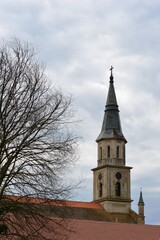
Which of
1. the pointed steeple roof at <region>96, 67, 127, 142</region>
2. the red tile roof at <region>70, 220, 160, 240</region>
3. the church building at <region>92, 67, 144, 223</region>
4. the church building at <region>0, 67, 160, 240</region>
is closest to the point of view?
the red tile roof at <region>70, 220, 160, 240</region>

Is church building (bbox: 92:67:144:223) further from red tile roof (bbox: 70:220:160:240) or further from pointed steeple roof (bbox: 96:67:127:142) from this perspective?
red tile roof (bbox: 70:220:160:240)

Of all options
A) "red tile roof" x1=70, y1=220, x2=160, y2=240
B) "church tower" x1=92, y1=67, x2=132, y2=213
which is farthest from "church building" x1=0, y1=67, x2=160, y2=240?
"red tile roof" x1=70, y1=220, x2=160, y2=240

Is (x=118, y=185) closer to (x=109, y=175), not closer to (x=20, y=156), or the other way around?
(x=109, y=175)

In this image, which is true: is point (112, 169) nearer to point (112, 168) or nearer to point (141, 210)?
point (112, 168)

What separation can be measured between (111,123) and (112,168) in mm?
6820

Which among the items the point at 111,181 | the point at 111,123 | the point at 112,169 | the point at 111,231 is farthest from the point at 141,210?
the point at 111,231

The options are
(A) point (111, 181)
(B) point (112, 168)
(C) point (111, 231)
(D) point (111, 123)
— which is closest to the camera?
(C) point (111, 231)

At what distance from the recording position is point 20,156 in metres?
24.5

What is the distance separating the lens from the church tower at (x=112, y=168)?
91.7 meters

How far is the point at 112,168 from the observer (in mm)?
92688

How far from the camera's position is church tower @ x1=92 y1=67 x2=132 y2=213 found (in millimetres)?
91688

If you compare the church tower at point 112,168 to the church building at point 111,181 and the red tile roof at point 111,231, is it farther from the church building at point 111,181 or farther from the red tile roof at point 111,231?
the red tile roof at point 111,231

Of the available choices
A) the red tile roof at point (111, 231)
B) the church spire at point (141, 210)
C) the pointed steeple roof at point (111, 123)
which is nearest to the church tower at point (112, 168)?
the pointed steeple roof at point (111, 123)

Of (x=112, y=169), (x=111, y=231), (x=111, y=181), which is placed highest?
(x=112, y=169)
